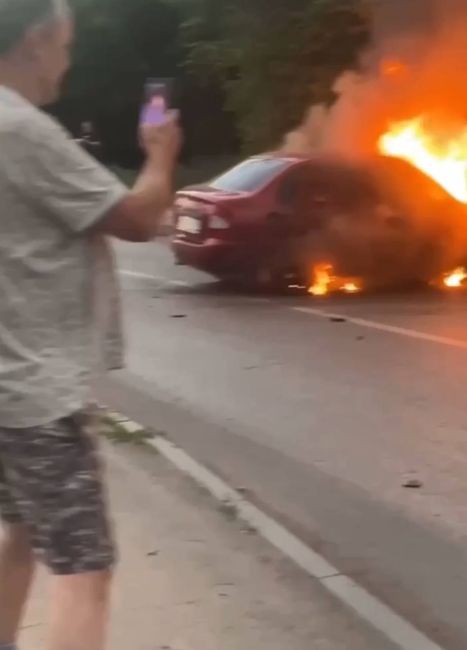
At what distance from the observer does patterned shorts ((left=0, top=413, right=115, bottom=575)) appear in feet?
9.60

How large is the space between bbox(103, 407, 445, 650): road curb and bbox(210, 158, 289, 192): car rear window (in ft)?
24.0

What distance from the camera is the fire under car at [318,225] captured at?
13.4 meters

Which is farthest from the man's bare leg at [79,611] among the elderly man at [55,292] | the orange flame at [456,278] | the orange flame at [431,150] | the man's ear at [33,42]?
the orange flame at [431,150]

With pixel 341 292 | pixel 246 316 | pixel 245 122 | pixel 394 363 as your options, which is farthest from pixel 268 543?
pixel 245 122

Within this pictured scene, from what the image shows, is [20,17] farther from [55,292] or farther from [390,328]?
[390,328]

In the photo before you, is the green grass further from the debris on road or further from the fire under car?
the fire under car

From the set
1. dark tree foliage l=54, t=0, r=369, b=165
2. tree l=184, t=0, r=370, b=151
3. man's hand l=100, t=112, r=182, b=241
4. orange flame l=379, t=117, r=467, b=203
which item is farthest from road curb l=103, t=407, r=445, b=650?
tree l=184, t=0, r=370, b=151

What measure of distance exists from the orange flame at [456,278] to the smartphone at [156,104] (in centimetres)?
1109

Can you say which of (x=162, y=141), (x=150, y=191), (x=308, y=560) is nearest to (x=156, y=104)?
(x=162, y=141)

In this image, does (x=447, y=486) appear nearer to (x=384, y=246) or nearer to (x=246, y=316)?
(x=246, y=316)

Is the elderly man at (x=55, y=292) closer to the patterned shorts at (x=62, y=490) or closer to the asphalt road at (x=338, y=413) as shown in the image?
the patterned shorts at (x=62, y=490)

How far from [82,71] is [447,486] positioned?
34736 millimetres

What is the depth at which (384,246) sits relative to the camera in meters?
13.5

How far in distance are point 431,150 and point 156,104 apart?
52.5ft
